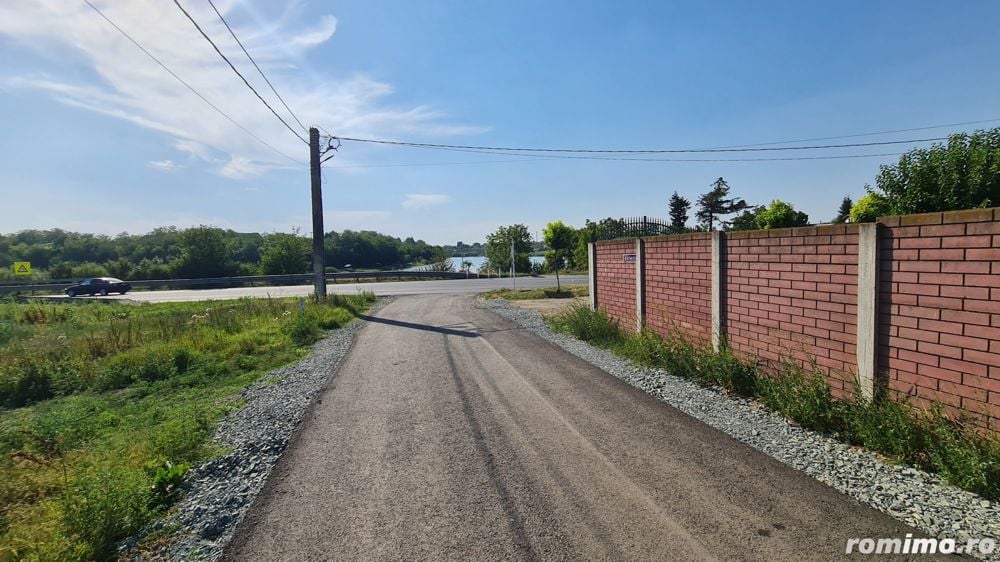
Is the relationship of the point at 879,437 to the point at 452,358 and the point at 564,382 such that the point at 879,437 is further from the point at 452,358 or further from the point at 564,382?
the point at 452,358

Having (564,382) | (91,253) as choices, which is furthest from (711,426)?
(91,253)

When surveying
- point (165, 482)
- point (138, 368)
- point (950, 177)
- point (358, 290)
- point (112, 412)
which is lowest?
point (112, 412)

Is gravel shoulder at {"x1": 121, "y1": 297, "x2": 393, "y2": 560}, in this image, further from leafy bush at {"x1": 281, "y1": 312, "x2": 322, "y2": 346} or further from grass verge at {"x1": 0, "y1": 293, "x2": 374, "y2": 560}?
leafy bush at {"x1": 281, "y1": 312, "x2": 322, "y2": 346}

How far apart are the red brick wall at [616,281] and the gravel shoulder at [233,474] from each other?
246 inches

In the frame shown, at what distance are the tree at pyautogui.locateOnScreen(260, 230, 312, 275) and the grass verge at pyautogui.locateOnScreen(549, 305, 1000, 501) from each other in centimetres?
5638

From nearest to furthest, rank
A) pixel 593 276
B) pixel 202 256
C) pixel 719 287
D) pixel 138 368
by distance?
pixel 719 287 < pixel 138 368 < pixel 593 276 < pixel 202 256

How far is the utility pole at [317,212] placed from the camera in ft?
63.4

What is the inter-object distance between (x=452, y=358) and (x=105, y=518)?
232 inches

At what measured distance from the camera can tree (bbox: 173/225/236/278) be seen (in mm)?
53031

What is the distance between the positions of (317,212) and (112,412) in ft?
44.6

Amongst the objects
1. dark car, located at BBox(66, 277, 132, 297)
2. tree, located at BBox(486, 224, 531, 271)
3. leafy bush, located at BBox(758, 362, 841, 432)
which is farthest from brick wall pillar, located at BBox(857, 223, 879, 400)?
dark car, located at BBox(66, 277, 132, 297)

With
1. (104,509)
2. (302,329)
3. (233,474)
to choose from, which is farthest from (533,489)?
(302,329)

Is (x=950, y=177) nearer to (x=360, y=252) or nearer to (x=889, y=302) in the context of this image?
(x=889, y=302)

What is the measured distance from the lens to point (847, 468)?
3.70m
